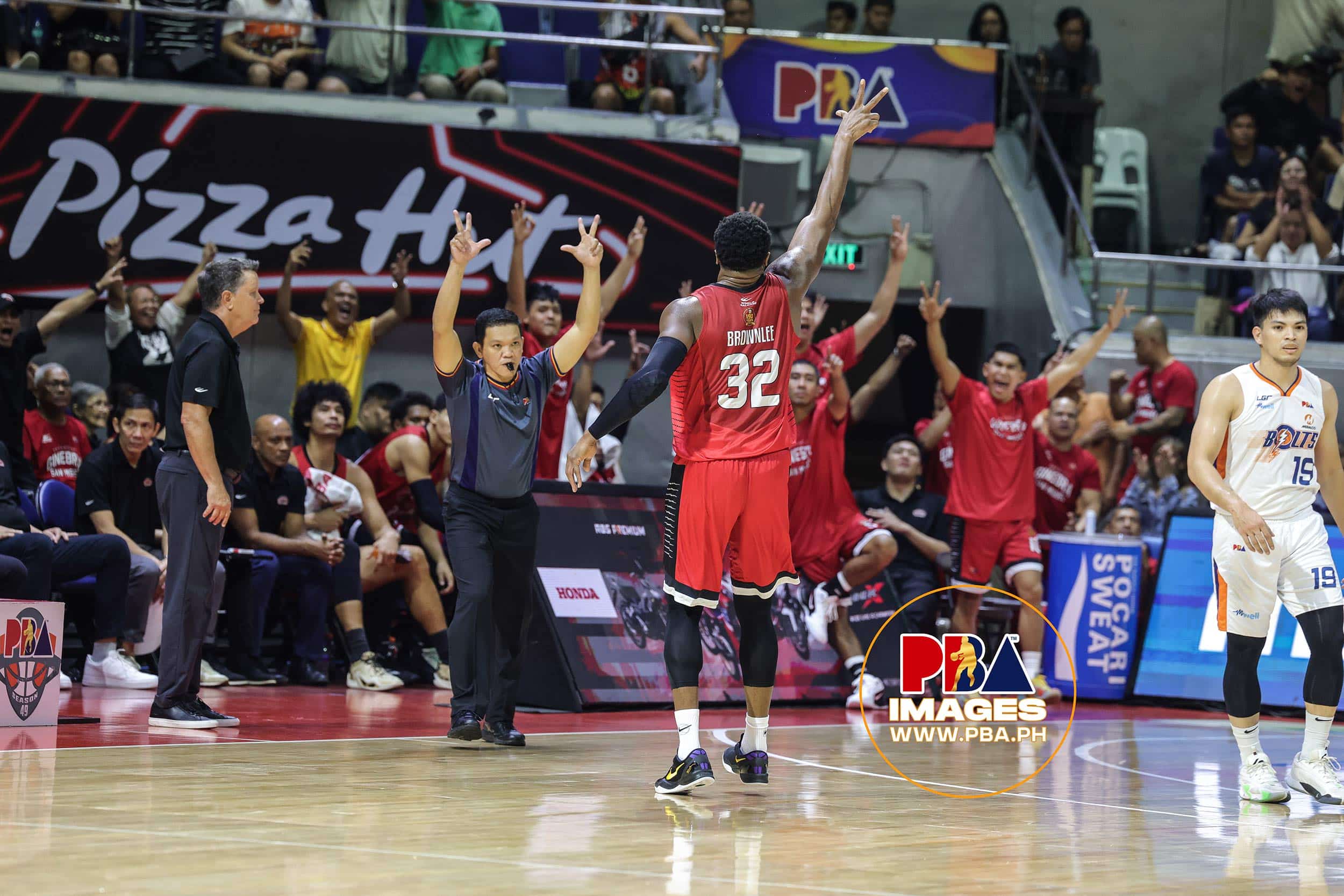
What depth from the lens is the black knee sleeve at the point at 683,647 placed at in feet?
19.3

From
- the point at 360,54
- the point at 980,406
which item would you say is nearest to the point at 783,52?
the point at 360,54

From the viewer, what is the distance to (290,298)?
11.5 m

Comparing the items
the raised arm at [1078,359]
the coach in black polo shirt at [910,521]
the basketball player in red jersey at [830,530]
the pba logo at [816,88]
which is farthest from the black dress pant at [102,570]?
the pba logo at [816,88]

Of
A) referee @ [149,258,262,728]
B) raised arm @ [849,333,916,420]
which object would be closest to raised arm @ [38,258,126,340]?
referee @ [149,258,262,728]

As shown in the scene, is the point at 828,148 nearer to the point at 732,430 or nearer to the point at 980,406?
the point at 980,406

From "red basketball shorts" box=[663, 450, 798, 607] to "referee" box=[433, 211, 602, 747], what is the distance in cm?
134

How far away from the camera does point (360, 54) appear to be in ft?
40.8

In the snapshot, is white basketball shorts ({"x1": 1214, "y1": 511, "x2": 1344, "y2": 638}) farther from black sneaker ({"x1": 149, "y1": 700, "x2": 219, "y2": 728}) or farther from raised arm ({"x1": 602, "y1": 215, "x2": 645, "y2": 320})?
raised arm ({"x1": 602, "y1": 215, "x2": 645, "y2": 320})

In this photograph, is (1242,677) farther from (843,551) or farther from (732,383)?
(843,551)

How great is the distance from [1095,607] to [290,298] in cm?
628

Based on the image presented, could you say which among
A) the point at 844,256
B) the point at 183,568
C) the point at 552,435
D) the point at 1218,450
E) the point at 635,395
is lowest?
the point at 183,568

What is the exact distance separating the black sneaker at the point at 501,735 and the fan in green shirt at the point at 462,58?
651 cm

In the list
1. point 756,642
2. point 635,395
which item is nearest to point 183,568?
point 635,395

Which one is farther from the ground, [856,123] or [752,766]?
[856,123]
